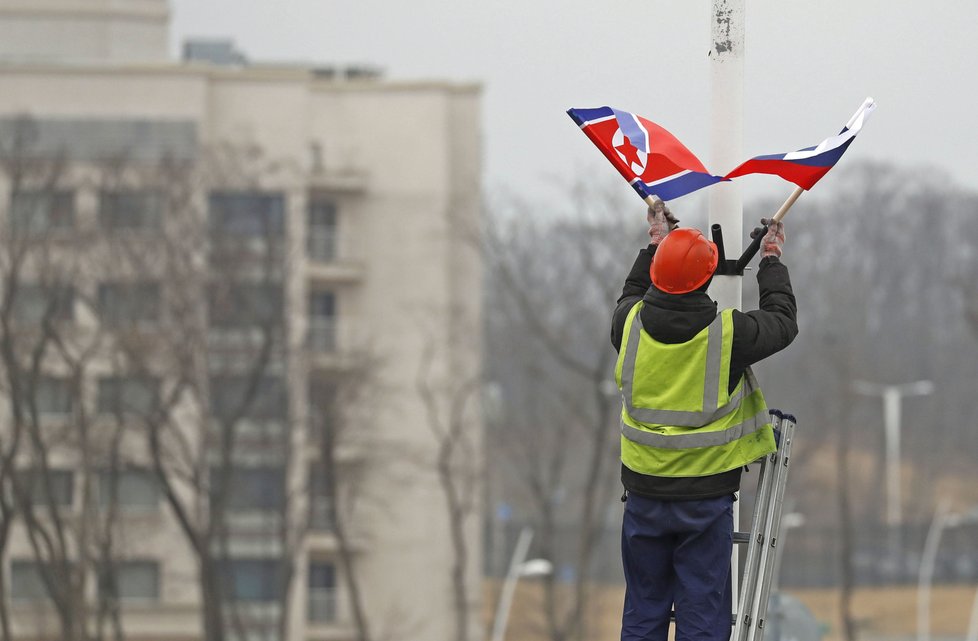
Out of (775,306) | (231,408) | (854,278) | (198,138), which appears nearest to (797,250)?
(854,278)

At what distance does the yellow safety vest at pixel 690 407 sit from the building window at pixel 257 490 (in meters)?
39.2

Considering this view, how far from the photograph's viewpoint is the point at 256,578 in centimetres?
5397

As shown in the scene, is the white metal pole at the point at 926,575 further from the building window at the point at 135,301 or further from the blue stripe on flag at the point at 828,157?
the blue stripe on flag at the point at 828,157

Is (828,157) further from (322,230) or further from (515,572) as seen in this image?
(322,230)

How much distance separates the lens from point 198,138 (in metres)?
54.6

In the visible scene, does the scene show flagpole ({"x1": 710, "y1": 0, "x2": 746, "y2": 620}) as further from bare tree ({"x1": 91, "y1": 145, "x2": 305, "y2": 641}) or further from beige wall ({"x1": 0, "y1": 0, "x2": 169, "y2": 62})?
beige wall ({"x1": 0, "y1": 0, "x2": 169, "y2": 62})

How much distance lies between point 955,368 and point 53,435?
6224cm

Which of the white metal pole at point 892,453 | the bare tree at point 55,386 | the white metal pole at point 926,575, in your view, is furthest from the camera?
the white metal pole at point 892,453

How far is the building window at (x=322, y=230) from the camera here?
191 feet

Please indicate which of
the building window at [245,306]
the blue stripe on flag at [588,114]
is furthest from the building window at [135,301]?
the blue stripe on flag at [588,114]

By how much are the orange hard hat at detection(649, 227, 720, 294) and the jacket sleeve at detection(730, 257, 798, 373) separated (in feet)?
0.61

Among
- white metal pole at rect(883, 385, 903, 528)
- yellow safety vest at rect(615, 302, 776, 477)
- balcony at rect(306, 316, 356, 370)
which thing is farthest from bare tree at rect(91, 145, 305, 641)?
yellow safety vest at rect(615, 302, 776, 477)

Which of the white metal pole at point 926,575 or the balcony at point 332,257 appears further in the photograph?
the white metal pole at point 926,575

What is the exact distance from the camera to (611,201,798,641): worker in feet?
19.7
